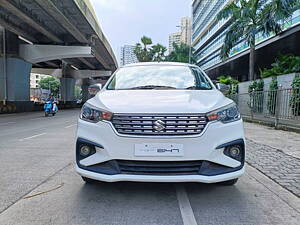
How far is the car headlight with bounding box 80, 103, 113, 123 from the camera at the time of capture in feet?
11.1

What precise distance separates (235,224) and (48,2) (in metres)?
18.0

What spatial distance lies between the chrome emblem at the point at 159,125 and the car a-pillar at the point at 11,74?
24767 mm

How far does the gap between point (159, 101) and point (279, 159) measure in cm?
346

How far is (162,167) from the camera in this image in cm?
326

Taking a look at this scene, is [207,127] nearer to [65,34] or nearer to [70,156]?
[70,156]

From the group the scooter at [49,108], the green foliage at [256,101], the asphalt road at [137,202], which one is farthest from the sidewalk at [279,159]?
the scooter at [49,108]

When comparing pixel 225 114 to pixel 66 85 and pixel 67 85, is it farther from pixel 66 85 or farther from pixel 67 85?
pixel 67 85

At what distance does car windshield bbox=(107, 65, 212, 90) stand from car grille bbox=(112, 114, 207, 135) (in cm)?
120

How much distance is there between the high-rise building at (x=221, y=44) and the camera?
25217mm

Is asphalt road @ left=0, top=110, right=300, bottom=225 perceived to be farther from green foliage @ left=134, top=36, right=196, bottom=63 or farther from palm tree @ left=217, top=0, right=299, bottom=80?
green foliage @ left=134, top=36, right=196, bottom=63

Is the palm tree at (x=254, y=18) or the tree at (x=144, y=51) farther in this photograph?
→ the tree at (x=144, y=51)

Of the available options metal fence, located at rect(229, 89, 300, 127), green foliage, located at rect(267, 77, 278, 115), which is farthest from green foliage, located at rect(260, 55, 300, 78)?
green foliage, located at rect(267, 77, 278, 115)

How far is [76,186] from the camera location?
403 centimetres

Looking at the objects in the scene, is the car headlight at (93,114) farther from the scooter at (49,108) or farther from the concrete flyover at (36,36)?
the scooter at (49,108)
